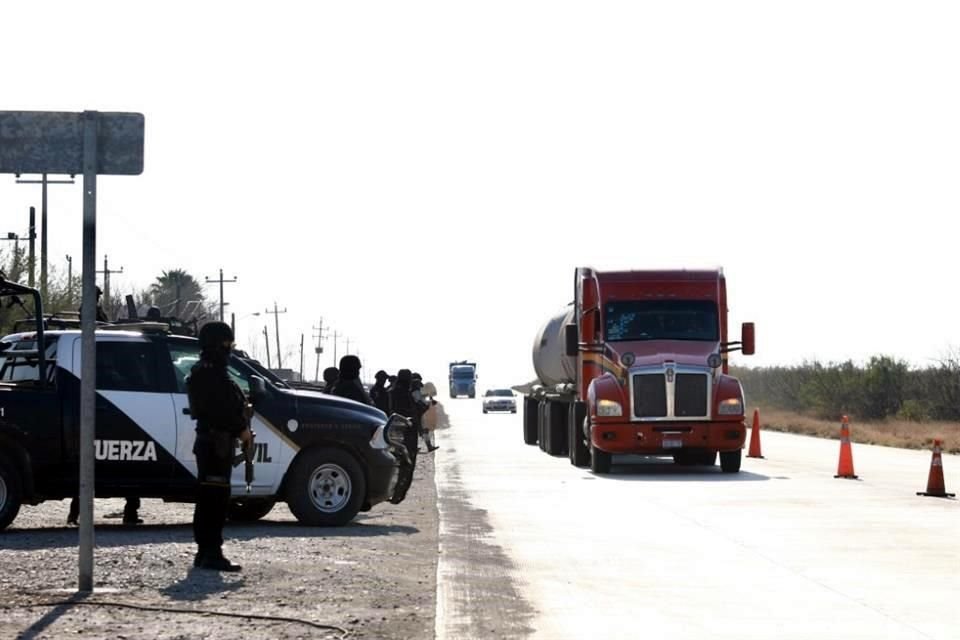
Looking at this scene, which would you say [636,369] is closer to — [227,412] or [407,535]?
[407,535]

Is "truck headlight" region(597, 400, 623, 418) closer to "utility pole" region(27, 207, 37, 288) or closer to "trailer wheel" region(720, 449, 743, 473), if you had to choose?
"trailer wheel" region(720, 449, 743, 473)

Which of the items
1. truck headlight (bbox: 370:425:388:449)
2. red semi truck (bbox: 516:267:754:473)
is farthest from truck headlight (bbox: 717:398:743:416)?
truck headlight (bbox: 370:425:388:449)

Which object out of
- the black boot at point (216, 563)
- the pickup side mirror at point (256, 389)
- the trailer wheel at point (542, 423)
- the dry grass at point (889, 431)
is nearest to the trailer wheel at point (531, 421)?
the trailer wheel at point (542, 423)

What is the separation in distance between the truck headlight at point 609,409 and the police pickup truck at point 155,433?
12.2 meters

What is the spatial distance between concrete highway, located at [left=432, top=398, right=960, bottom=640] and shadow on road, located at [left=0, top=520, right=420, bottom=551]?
36.1 inches

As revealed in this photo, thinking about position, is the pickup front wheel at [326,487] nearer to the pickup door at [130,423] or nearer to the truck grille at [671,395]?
the pickup door at [130,423]

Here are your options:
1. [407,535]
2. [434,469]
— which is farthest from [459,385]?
[407,535]

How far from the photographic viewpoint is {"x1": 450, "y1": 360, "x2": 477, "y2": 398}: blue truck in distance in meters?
142

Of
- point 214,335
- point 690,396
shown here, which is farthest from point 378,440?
point 690,396

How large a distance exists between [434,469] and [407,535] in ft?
51.2

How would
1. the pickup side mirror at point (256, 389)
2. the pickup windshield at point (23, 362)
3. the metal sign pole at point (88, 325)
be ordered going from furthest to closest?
the pickup windshield at point (23, 362)
the pickup side mirror at point (256, 389)
the metal sign pole at point (88, 325)

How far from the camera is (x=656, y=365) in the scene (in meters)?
29.4

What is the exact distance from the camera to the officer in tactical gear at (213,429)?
1276 cm

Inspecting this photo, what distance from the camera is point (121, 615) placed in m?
10.4
